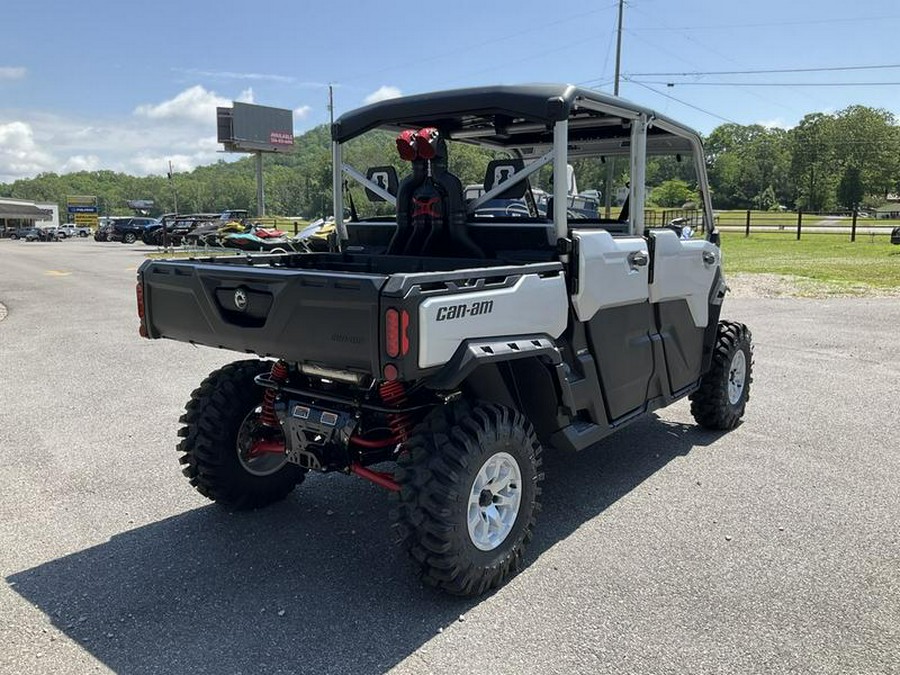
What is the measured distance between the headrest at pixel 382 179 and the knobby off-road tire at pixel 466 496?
201cm

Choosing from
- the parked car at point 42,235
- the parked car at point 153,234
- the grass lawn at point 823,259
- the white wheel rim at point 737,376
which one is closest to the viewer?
the white wheel rim at point 737,376

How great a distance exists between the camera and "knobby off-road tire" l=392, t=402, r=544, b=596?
3156 mm

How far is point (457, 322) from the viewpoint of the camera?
311 centimetres

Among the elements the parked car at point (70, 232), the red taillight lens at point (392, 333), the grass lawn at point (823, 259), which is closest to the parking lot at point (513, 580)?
the red taillight lens at point (392, 333)

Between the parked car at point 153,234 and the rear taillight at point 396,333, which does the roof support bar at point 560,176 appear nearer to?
the rear taillight at point 396,333

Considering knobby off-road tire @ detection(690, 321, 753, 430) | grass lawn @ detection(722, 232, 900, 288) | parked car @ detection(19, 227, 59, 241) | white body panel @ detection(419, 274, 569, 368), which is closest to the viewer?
white body panel @ detection(419, 274, 569, 368)

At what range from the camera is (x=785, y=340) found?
32.3ft

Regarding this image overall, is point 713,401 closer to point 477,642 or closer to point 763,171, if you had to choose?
point 477,642

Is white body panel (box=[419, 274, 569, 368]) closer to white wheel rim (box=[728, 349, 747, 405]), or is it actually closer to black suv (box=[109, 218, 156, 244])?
white wheel rim (box=[728, 349, 747, 405])

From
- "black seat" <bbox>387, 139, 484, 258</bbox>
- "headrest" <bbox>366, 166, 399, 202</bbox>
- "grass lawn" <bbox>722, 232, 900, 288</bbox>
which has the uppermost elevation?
"headrest" <bbox>366, 166, 399, 202</bbox>

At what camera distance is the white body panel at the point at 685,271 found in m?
4.70

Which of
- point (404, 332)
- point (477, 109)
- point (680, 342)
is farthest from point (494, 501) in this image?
point (680, 342)

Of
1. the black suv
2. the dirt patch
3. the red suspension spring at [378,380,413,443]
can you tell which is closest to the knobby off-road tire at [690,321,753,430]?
the red suspension spring at [378,380,413,443]

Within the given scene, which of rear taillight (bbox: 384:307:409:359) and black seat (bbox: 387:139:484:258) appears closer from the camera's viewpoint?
rear taillight (bbox: 384:307:409:359)
